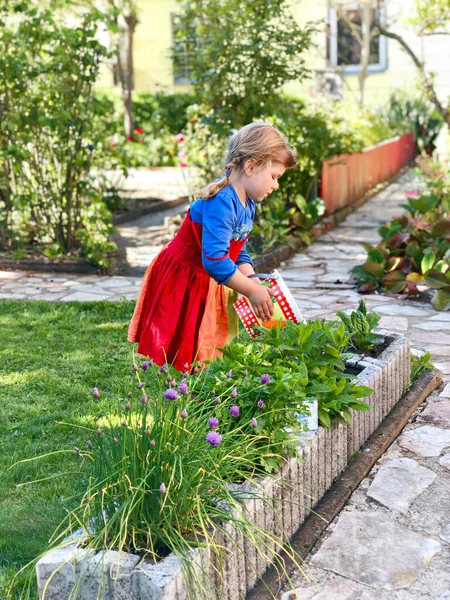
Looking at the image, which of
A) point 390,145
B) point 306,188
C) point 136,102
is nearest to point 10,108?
point 306,188

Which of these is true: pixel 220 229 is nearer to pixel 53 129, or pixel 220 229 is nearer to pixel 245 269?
pixel 245 269

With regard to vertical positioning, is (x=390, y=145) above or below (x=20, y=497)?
above

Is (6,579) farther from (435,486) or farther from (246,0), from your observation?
(246,0)

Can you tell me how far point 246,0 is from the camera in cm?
897

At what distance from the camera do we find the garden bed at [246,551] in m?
2.32

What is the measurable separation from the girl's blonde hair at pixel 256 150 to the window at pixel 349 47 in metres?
17.6

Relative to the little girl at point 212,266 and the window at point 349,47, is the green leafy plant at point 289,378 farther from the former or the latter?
the window at point 349,47

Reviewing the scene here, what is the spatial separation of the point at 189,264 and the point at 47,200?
14.3 ft

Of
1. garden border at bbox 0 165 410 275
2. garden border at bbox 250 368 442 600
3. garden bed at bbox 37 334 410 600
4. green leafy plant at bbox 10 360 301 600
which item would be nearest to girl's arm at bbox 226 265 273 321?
garden bed at bbox 37 334 410 600

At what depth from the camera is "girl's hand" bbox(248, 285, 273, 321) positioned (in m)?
3.60

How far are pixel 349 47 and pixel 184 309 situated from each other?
18.8 metres

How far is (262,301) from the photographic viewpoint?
361 centimetres

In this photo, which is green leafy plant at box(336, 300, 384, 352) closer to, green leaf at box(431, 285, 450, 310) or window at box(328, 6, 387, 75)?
green leaf at box(431, 285, 450, 310)

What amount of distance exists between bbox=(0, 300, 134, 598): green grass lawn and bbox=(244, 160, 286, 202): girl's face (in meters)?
1.33
